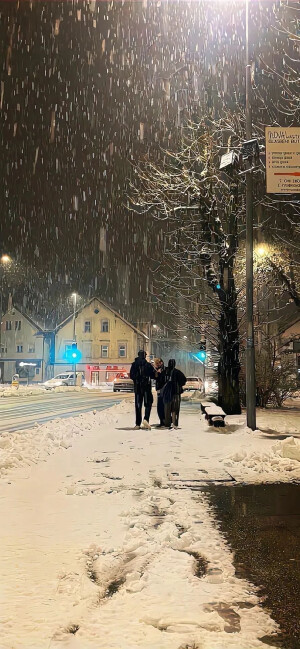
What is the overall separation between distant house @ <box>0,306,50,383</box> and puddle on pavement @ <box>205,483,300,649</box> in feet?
226

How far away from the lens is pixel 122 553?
4879mm

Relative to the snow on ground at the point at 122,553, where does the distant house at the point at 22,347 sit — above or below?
above

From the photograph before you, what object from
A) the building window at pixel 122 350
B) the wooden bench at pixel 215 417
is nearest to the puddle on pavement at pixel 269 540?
the wooden bench at pixel 215 417

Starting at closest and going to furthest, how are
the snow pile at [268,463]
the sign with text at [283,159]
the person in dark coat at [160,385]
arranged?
the snow pile at [268,463]
the sign with text at [283,159]
the person in dark coat at [160,385]

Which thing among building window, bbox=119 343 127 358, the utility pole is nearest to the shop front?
building window, bbox=119 343 127 358

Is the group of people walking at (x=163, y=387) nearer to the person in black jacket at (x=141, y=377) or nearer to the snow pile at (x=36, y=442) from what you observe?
the person in black jacket at (x=141, y=377)

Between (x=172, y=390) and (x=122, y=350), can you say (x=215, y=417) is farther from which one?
(x=122, y=350)

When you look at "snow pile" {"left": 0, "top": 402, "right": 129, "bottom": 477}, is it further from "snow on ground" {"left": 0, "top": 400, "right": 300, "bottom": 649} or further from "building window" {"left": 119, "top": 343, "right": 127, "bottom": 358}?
"building window" {"left": 119, "top": 343, "right": 127, "bottom": 358}

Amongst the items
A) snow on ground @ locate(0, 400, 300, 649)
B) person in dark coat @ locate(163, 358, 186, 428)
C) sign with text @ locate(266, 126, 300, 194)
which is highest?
sign with text @ locate(266, 126, 300, 194)

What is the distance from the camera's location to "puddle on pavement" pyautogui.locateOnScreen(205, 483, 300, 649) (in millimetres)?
3755

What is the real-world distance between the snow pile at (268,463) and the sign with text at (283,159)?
222 inches

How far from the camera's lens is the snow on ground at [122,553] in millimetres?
3404

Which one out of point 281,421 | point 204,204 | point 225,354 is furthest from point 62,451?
point 204,204

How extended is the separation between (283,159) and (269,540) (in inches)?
362
